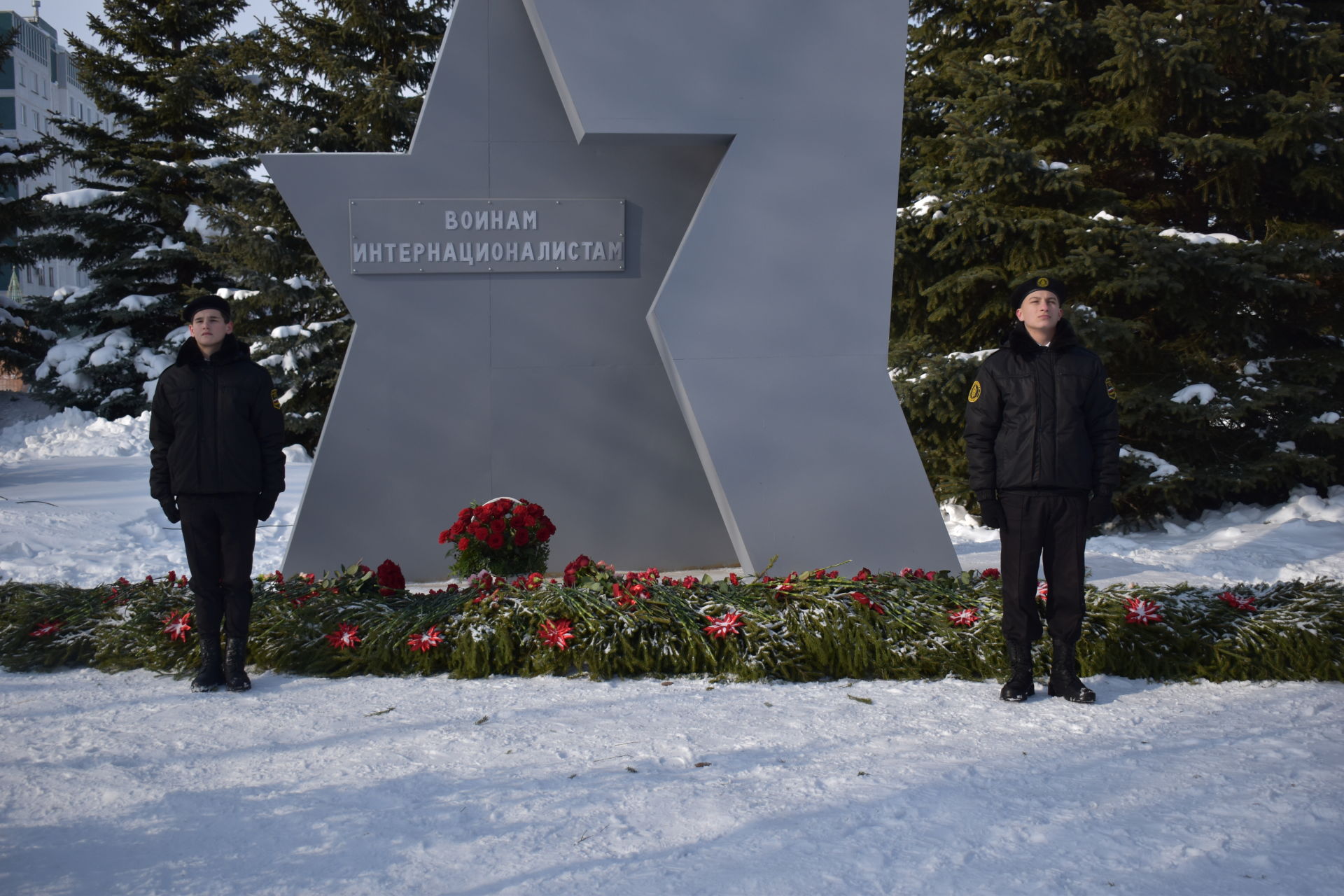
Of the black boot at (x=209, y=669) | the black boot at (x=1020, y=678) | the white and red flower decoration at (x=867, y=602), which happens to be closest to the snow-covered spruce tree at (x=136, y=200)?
the black boot at (x=209, y=669)

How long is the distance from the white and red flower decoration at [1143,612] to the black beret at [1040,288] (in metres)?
1.53

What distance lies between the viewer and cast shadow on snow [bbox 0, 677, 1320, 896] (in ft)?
8.52

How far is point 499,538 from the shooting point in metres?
5.39

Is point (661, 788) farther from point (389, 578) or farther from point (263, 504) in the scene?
point (389, 578)

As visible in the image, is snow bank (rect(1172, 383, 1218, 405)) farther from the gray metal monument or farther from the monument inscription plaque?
the monument inscription plaque

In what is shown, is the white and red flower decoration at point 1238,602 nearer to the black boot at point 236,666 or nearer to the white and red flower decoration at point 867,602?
the white and red flower decoration at point 867,602

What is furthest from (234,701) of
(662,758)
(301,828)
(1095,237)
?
(1095,237)

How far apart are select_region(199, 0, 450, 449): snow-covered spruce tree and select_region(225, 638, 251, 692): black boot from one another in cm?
1071

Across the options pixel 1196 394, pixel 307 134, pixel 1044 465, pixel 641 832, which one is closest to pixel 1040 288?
pixel 1044 465

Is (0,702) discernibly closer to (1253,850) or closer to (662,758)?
(662,758)

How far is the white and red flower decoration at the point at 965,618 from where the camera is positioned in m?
4.66

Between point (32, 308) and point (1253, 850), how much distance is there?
2114cm

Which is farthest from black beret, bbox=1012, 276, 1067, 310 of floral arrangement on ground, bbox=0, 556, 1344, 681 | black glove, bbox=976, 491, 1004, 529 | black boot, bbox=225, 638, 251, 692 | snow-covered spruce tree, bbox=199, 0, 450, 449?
snow-covered spruce tree, bbox=199, 0, 450, 449

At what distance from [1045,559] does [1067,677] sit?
50 cm
